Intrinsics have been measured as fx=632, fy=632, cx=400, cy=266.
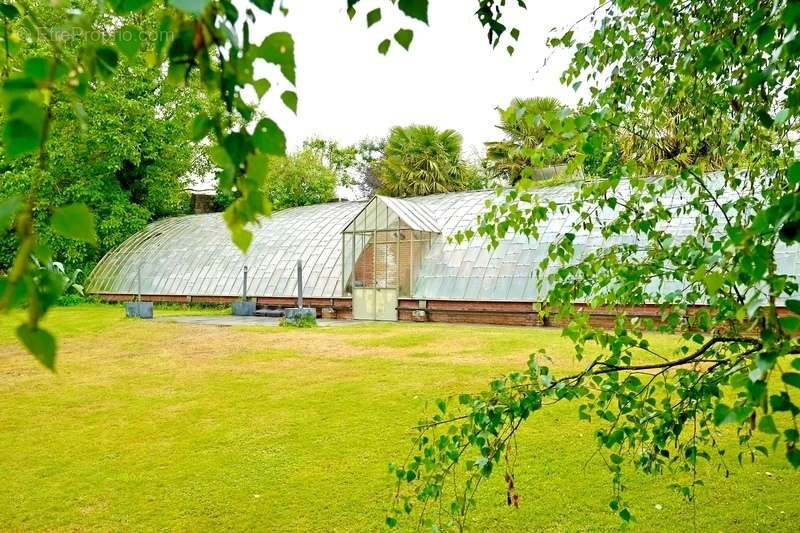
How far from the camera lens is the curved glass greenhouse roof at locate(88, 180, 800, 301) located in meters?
20.9

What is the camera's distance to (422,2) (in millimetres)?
1070

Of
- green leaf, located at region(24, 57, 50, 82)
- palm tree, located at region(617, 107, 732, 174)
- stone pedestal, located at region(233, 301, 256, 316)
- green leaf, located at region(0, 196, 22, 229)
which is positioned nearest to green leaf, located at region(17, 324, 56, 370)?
green leaf, located at region(0, 196, 22, 229)

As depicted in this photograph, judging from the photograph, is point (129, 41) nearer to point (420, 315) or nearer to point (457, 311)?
point (457, 311)

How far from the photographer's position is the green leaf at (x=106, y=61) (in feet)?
3.24

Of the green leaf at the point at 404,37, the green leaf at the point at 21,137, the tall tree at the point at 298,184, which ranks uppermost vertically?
the tall tree at the point at 298,184

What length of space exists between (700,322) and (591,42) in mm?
1506

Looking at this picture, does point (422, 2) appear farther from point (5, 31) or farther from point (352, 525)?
point (352, 525)

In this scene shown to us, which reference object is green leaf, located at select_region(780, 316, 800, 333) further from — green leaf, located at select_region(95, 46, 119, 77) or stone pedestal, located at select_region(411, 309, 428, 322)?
stone pedestal, located at select_region(411, 309, 428, 322)

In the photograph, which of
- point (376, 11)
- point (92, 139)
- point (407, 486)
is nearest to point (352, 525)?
point (407, 486)

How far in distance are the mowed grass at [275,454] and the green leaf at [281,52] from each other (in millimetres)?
2402

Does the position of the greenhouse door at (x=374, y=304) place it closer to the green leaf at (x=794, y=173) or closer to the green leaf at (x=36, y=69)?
the green leaf at (x=794, y=173)

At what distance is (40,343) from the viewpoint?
2.46 feet

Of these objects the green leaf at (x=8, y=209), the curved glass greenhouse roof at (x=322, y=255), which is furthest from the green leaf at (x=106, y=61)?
the curved glass greenhouse roof at (x=322, y=255)

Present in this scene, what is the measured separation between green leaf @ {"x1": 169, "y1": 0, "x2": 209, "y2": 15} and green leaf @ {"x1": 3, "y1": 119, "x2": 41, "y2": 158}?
0.80ft
